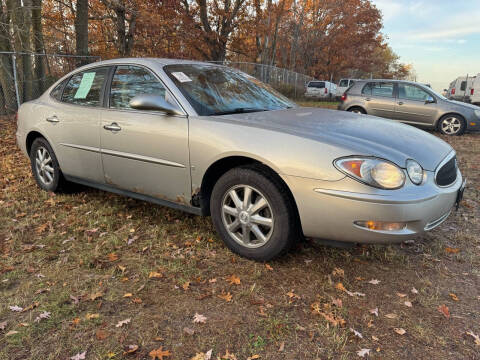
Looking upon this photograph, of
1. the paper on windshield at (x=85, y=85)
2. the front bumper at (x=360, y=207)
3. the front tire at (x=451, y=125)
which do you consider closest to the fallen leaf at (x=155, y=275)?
the front bumper at (x=360, y=207)

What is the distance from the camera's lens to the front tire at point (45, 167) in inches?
174

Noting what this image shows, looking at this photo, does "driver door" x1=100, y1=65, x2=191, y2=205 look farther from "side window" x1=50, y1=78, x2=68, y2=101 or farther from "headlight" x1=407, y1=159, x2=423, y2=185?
"headlight" x1=407, y1=159, x2=423, y2=185

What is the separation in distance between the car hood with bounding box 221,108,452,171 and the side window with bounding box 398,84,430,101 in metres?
7.81

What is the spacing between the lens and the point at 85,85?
405 centimetres

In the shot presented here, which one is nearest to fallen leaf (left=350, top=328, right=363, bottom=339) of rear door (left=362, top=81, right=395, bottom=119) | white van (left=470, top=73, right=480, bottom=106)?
rear door (left=362, top=81, right=395, bottom=119)

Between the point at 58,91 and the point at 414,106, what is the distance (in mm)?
9172

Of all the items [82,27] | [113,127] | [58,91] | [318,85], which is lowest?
[113,127]

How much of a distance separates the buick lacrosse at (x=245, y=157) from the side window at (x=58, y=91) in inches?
3.5

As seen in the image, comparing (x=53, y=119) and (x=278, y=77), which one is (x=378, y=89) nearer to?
(x=53, y=119)

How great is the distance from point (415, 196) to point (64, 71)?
1231cm

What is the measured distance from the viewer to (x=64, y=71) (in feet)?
39.6

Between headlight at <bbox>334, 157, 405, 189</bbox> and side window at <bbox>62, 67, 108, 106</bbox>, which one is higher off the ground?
side window at <bbox>62, 67, 108, 106</bbox>

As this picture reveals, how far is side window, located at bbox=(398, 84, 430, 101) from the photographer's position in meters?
10.3

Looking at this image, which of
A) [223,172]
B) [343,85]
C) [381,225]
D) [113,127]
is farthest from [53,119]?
Result: [343,85]
